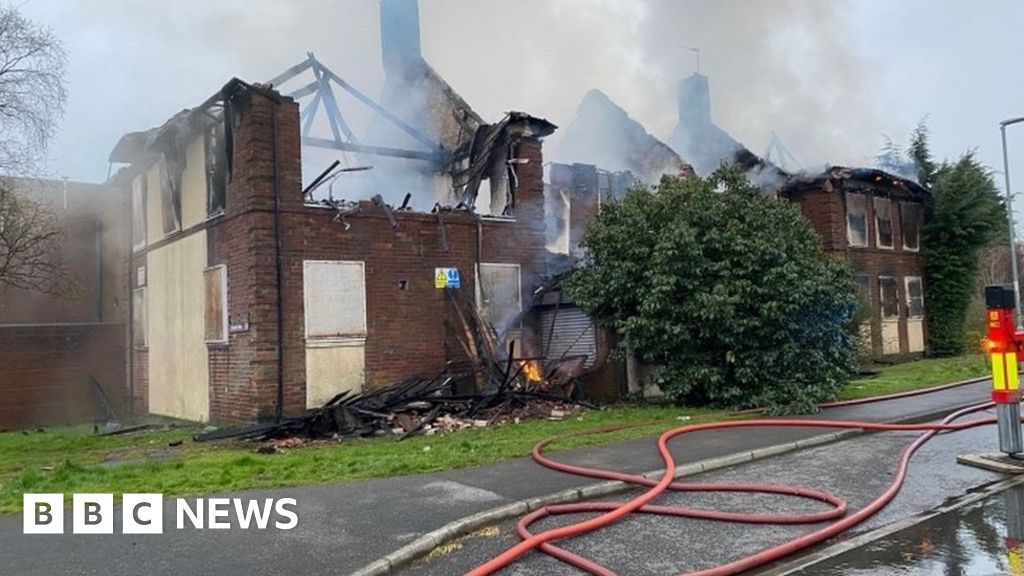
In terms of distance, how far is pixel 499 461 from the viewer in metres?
7.50

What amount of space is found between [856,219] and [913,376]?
6642 millimetres

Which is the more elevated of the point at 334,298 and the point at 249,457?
the point at 334,298

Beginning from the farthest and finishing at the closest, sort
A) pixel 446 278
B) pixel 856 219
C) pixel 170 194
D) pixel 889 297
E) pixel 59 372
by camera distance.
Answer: pixel 889 297, pixel 856 219, pixel 59 372, pixel 170 194, pixel 446 278

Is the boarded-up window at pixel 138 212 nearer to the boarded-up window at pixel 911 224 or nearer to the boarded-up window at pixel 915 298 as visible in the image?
the boarded-up window at pixel 911 224

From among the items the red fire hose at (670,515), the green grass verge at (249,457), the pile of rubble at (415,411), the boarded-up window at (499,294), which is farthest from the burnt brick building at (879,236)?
the red fire hose at (670,515)

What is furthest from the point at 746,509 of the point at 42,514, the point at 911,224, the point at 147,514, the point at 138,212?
the point at 911,224

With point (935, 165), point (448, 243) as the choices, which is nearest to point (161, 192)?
point (448, 243)

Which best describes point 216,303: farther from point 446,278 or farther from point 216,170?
point 446,278

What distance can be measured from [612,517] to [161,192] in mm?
13554

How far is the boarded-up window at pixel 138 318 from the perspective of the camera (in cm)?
1642

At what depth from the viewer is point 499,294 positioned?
46.7 feet

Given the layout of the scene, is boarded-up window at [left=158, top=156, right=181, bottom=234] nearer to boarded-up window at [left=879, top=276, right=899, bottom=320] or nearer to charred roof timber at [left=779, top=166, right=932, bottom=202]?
charred roof timber at [left=779, top=166, right=932, bottom=202]

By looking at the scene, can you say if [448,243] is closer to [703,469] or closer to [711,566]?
[703,469]

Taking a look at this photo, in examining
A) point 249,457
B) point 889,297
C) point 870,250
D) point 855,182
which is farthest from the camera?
point 889,297
